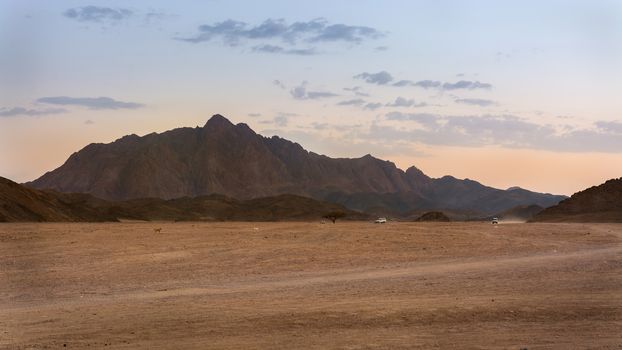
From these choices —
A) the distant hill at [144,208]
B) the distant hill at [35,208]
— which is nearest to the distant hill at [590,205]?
the distant hill at [144,208]

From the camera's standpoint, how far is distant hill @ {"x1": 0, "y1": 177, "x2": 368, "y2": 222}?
282 feet

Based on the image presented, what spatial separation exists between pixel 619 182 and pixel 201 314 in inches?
4487

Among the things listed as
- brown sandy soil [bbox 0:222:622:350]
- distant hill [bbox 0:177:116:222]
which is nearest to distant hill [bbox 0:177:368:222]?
distant hill [bbox 0:177:116:222]

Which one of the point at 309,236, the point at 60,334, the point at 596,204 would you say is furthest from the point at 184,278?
the point at 596,204

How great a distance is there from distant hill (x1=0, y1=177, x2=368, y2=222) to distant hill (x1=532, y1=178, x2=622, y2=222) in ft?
147

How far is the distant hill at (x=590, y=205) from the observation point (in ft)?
336

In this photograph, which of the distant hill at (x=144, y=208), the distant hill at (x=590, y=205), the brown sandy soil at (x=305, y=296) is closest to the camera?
the brown sandy soil at (x=305, y=296)

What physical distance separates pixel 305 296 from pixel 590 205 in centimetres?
10091

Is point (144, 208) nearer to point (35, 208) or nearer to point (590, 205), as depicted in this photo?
point (35, 208)

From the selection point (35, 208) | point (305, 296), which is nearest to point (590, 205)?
point (35, 208)

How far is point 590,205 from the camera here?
368ft

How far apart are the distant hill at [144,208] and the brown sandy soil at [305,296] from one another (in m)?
48.0

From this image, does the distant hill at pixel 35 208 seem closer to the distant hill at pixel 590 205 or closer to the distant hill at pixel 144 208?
the distant hill at pixel 144 208

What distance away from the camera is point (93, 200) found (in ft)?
473
